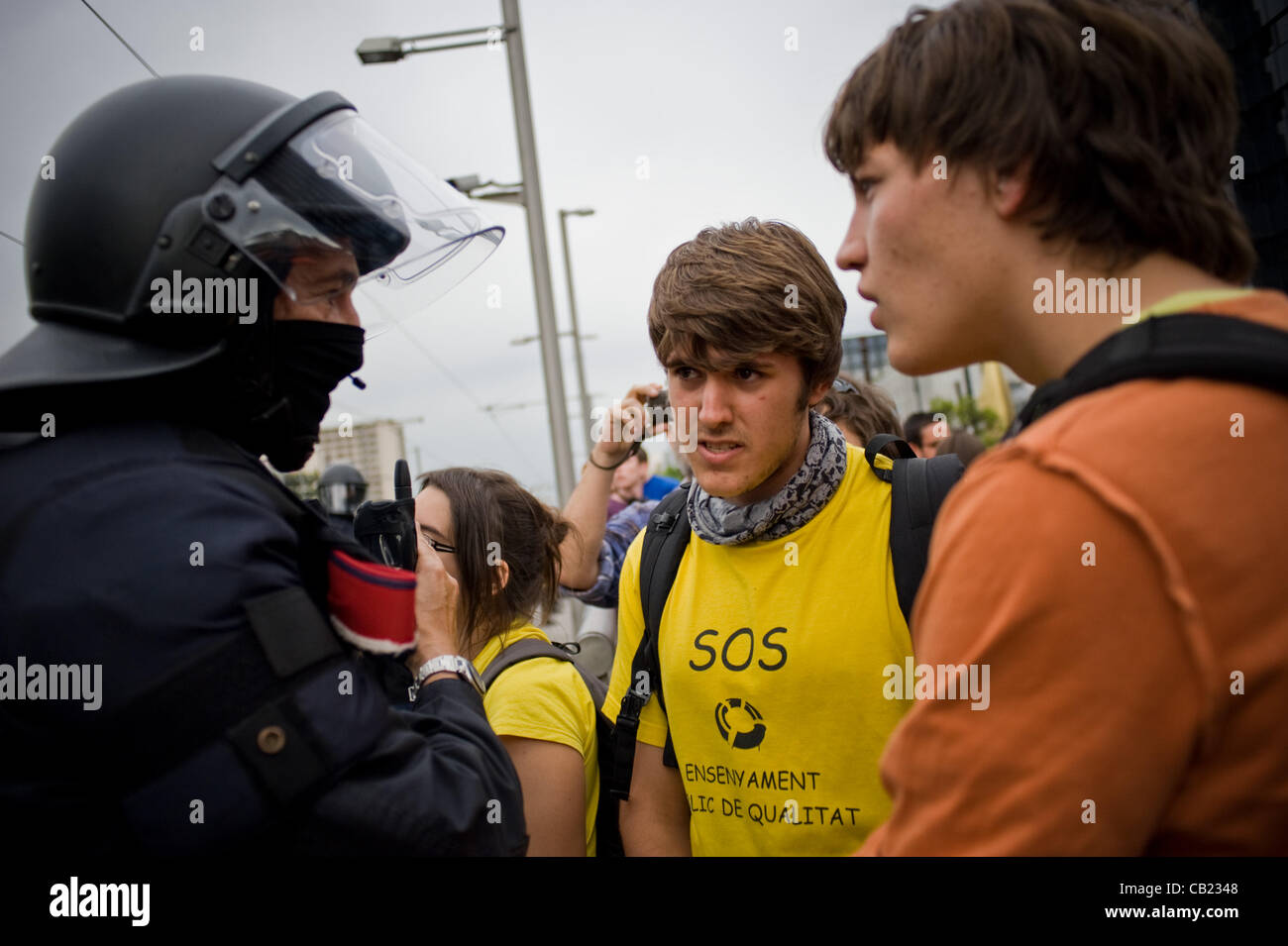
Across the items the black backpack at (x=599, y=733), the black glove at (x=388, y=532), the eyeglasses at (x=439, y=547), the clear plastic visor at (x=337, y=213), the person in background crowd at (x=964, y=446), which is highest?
the clear plastic visor at (x=337, y=213)

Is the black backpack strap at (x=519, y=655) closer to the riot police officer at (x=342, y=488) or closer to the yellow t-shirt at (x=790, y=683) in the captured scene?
the yellow t-shirt at (x=790, y=683)

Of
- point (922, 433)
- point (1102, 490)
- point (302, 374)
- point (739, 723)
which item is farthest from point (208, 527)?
point (922, 433)

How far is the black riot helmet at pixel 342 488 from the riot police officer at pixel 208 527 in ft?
19.6

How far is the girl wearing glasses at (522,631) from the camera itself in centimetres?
225

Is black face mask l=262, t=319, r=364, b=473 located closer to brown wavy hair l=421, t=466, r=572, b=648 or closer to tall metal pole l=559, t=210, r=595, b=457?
brown wavy hair l=421, t=466, r=572, b=648

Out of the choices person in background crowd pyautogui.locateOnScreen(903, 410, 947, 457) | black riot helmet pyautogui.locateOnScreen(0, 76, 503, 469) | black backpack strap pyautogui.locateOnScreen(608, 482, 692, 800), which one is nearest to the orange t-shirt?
black riot helmet pyautogui.locateOnScreen(0, 76, 503, 469)

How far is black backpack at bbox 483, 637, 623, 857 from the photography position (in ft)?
7.85

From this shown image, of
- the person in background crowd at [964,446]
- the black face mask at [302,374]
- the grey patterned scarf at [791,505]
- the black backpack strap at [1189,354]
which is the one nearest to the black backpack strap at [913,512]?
the grey patterned scarf at [791,505]

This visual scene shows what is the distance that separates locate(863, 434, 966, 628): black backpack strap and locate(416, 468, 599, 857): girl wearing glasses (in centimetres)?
92

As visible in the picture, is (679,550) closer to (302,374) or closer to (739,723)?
(739,723)

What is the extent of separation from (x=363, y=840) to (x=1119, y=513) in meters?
1.05

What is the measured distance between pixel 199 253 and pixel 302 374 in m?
0.25

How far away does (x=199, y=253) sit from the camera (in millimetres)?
1507
